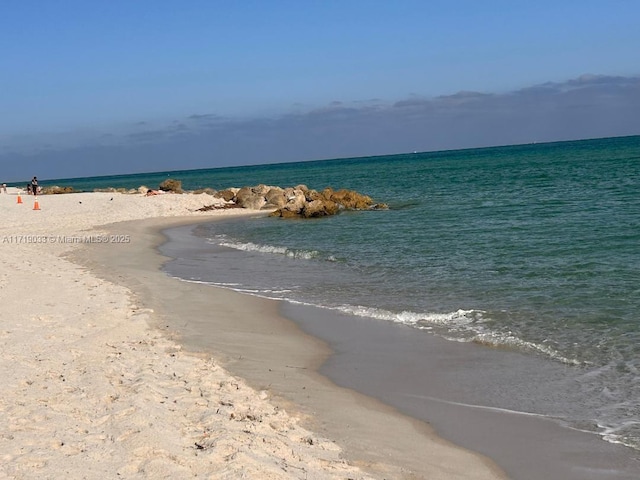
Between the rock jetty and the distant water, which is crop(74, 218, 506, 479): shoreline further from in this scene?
the rock jetty

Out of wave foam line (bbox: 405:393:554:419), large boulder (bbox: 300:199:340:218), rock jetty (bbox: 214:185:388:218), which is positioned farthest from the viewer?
rock jetty (bbox: 214:185:388:218)

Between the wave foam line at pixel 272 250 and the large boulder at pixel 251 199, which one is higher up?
the large boulder at pixel 251 199

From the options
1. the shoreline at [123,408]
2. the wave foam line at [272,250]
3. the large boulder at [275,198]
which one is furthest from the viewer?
the large boulder at [275,198]

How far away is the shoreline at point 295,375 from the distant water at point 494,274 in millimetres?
1297

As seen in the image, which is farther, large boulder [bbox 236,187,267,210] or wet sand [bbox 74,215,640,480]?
large boulder [bbox 236,187,267,210]

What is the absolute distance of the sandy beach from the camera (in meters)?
5.02

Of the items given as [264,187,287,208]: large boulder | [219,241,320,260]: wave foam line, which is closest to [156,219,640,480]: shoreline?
[219,241,320,260]: wave foam line

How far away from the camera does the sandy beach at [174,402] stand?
197 inches

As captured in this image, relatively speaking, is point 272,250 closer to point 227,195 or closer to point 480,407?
point 480,407

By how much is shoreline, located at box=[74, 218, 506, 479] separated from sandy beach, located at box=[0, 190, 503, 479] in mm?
20

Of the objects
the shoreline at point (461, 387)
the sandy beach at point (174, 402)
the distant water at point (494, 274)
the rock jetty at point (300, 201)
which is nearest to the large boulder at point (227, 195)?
the rock jetty at point (300, 201)

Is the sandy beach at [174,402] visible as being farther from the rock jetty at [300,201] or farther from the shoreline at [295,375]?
the rock jetty at [300,201]

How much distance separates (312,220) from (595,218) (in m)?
12.6

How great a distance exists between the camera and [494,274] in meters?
13.6
